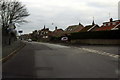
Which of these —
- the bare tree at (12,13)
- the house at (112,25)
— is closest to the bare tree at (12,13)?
the bare tree at (12,13)

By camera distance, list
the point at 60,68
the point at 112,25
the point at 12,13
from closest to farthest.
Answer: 1. the point at 60,68
2. the point at 12,13
3. the point at 112,25

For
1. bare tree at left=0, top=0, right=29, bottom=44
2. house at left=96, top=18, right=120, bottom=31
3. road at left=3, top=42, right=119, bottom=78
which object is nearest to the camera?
road at left=3, top=42, right=119, bottom=78

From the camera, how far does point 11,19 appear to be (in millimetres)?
53281

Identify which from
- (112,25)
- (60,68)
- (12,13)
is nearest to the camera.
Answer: (60,68)

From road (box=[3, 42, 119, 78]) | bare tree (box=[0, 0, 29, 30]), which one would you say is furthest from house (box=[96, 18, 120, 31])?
road (box=[3, 42, 119, 78])

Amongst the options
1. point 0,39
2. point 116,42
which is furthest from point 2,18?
point 116,42

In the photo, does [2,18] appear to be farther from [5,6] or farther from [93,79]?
[93,79]

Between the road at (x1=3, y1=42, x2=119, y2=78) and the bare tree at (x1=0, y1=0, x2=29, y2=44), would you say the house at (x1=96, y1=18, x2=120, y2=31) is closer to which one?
the bare tree at (x1=0, y1=0, x2=29, y2=44)

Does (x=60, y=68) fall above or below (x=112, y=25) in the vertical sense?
below

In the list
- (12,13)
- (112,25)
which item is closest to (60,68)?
(12,13)

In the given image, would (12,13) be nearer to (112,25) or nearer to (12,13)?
(12,13)

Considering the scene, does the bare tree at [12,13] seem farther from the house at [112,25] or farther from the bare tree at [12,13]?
the house at [112,25]

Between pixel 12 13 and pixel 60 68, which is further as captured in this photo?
pixel 12 13

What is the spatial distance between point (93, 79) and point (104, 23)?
258 feet
